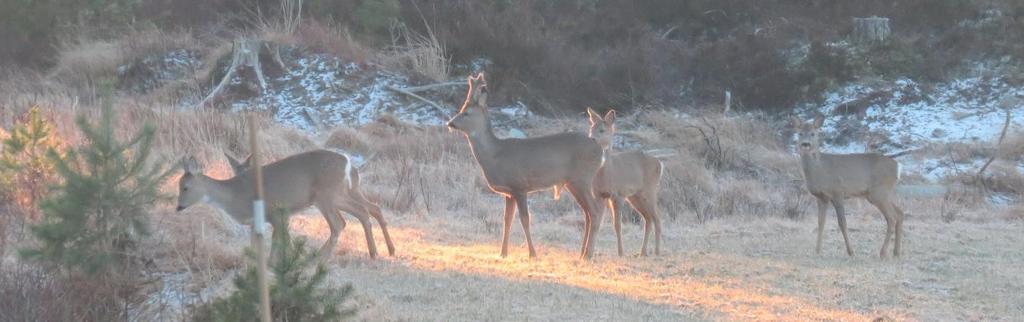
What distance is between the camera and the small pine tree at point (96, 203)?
761 centimetres

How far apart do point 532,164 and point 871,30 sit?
16.6m

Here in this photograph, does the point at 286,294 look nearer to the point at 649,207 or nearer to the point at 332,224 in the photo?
the point at 332,224

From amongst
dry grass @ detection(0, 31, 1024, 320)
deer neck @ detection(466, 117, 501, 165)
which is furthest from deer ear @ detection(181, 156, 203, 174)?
deer neck @ detection(466, 117, 501, 165)

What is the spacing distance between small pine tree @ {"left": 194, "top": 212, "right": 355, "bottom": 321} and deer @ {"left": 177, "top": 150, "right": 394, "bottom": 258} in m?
3.14

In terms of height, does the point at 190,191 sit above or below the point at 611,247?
above

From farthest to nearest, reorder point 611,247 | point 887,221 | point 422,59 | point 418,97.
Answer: point 422,59 → point 418,97 → point 611,247 → point 887,221

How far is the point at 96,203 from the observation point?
7719mm

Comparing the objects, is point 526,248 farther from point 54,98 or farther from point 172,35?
point 172,35

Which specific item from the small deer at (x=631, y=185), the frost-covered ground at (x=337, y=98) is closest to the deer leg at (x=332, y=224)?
the small deer at (x=631, y=185)

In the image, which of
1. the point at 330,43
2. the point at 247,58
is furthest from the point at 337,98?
the point at 330,43

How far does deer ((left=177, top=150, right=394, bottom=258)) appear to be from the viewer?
9820 millimetres

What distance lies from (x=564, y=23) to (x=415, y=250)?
1817 cm

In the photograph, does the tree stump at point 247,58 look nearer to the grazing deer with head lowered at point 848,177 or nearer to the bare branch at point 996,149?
the bare branch at point 996,149

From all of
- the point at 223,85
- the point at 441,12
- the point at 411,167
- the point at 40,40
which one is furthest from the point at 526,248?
the point at 40,40
